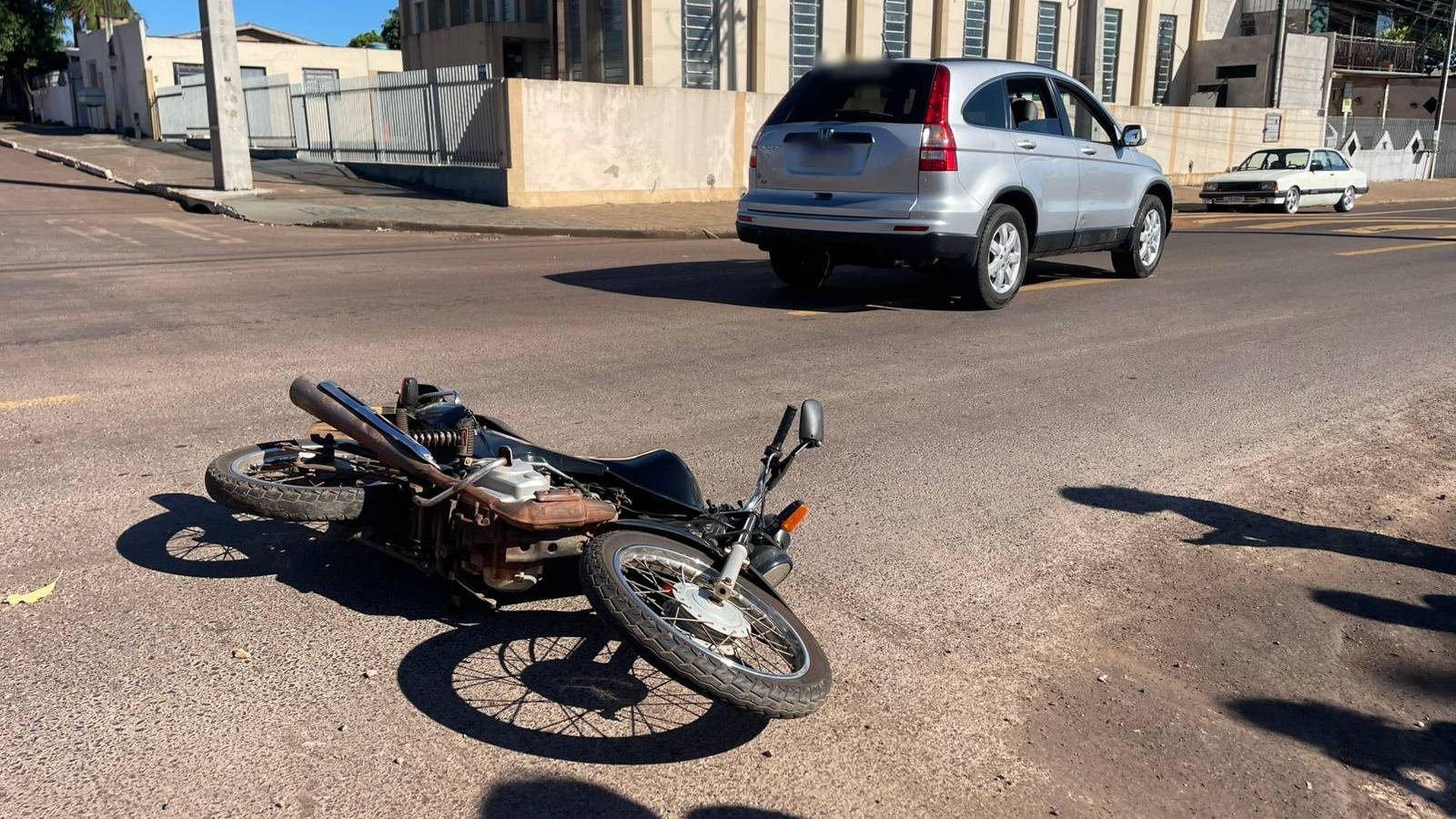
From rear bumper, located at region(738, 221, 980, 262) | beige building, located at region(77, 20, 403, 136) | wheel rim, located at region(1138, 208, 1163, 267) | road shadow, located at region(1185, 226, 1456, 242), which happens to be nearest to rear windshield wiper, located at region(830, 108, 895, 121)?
rear bumper, located at region(738, 221, 980, 262)

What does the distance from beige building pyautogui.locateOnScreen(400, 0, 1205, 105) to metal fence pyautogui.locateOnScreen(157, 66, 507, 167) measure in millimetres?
4220

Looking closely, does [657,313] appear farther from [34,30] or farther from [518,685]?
[34,30]

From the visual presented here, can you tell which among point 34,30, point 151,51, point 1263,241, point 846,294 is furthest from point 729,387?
point 34,30

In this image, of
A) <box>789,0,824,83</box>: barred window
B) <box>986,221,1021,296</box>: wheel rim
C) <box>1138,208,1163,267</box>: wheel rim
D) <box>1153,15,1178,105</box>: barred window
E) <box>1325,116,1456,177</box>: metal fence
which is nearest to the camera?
<box>986,221,1021,296</box>: wheel rim

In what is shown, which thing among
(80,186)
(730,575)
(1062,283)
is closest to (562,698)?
(730,575)

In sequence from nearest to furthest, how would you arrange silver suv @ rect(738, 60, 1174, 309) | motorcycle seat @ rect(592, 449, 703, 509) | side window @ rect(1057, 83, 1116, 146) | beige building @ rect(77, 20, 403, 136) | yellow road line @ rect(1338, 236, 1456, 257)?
motorcycle seat @ rect(592, 449, 703, 509), silver suv @ rect(738, 60, 1174, 309), side window @ rect(1057, 83, 1116, 146), yellow road line @ rect(1338, 236, 1456, 257), beige building @ rect(77, 20, 403, 136)

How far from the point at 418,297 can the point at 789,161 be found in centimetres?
336

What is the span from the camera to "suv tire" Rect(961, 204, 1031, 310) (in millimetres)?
9438

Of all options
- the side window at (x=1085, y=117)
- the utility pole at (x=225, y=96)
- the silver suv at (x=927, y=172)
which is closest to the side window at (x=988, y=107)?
the silver suv at (x=927, y=172)

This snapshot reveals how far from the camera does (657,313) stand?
9305 millimetres

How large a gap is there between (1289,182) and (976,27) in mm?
11072

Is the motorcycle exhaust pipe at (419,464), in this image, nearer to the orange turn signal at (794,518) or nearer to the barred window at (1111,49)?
the orange turn signal at (794,518)

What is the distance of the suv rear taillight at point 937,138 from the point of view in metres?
8.89

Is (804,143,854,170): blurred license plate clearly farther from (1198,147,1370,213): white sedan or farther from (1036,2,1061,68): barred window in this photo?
(1036,2,1061,68): barred window
